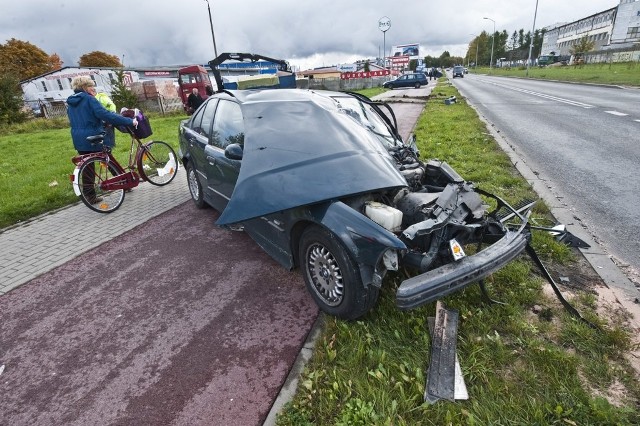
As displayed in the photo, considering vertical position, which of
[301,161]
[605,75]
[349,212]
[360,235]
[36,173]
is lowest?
[605,75]

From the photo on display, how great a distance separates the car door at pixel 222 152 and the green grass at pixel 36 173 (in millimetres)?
3449

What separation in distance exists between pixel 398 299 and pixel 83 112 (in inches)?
218

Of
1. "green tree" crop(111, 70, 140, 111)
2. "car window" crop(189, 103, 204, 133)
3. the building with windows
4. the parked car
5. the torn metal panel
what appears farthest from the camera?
the building with windows

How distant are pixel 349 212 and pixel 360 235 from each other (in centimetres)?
21

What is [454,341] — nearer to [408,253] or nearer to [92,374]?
[408,253]

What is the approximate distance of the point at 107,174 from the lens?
6008mm

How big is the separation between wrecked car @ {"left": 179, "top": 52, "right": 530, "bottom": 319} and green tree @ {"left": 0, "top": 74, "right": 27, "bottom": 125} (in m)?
23.8

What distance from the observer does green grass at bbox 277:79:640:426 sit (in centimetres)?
220

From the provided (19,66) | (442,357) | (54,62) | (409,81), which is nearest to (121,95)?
(442,357)

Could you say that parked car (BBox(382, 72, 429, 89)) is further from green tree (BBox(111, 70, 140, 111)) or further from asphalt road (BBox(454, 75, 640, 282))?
green tree (BBox(111, 70, 140, 111))

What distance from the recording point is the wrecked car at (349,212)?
262cm

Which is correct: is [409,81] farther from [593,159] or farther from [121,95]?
[593,159]

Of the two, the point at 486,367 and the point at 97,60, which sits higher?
the point at 97,60

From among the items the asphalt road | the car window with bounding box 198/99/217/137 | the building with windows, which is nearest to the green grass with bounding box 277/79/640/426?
the asphalt road
